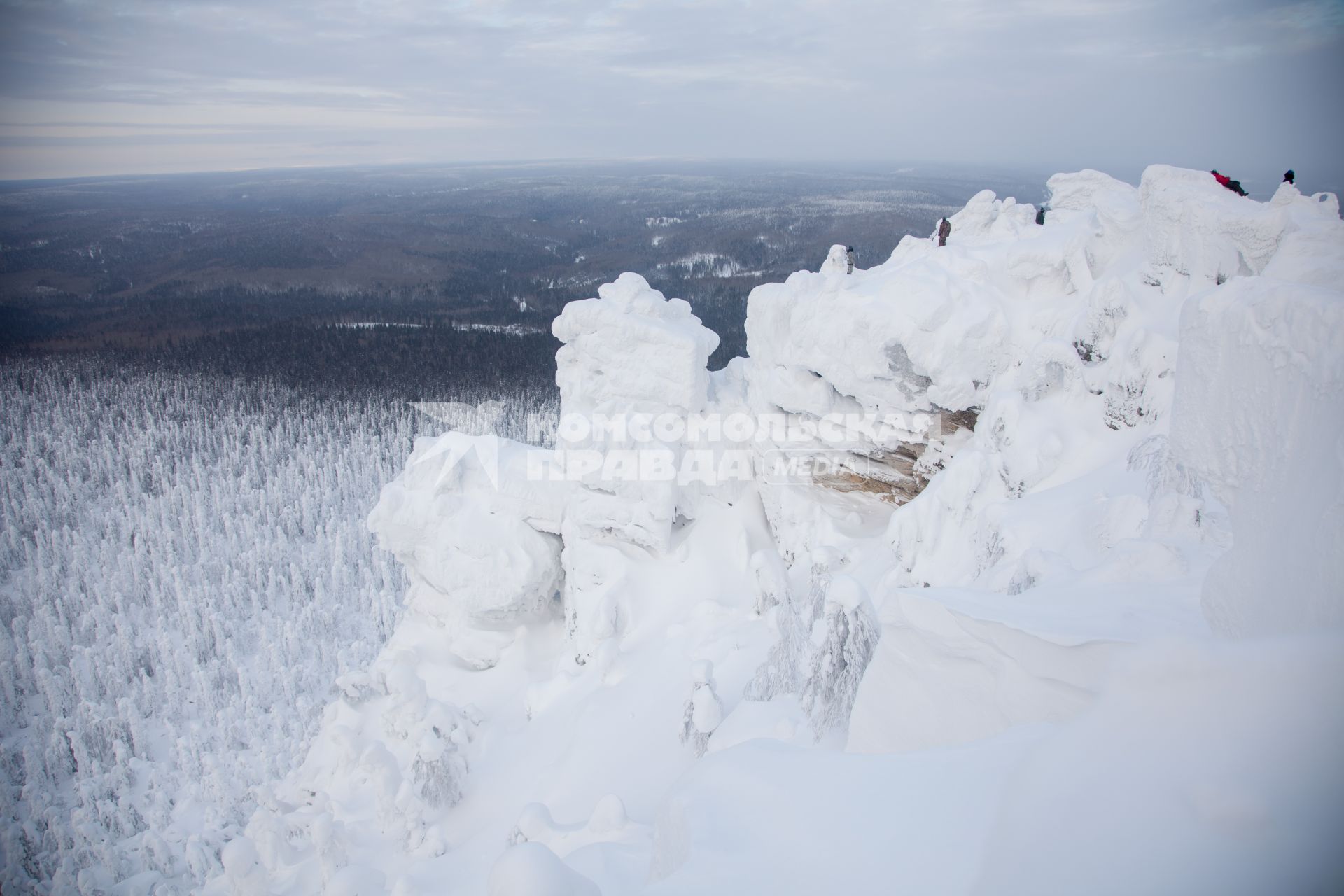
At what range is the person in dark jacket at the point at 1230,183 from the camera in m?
12.3

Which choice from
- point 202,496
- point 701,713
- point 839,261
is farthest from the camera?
point 202,496

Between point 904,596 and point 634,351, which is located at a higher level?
point 634,351

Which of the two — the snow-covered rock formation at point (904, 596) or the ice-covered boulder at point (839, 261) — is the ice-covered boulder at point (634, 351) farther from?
the ice-covered boulder at point (839, 261)

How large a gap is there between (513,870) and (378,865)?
419 inches

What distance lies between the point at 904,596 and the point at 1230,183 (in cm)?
1250

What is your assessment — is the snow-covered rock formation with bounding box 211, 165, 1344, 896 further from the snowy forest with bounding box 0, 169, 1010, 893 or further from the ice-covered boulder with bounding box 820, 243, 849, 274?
the snowy forest with bounding box 0, 169, 1010, 893

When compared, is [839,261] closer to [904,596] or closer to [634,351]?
[634,351]

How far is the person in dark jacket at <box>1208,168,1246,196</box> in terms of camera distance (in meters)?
12.3

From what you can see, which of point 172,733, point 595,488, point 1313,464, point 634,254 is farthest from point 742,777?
point 634,254

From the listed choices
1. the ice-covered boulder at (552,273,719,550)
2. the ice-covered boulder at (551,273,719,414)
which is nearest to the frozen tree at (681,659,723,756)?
the ice-covered boulder at (552,273,719,550)

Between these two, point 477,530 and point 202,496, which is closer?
point 477,530

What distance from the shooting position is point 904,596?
17.7ft

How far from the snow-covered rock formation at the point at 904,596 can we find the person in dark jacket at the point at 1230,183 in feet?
0.70

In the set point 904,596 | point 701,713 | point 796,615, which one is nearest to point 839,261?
point 796,615
